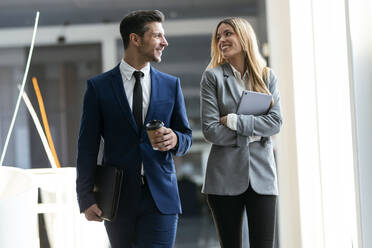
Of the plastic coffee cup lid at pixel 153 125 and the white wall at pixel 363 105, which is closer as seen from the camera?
the white wall at pixel 363 105

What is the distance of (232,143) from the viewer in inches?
85.0

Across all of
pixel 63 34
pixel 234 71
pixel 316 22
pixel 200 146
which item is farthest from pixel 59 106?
pixel 234 71

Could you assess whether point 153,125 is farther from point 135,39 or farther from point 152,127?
point 135,39

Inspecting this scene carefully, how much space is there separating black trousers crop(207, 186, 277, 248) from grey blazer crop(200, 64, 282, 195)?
0.12ft

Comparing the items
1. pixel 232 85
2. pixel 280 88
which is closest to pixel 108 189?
pixel 232 85

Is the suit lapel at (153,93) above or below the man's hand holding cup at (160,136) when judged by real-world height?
above

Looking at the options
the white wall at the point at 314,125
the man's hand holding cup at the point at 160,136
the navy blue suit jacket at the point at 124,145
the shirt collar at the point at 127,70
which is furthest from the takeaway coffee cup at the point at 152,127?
the white wall at the point at 314,125

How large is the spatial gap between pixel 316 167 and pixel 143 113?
73.1 inches

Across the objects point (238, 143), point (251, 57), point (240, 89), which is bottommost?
point (238, 143)

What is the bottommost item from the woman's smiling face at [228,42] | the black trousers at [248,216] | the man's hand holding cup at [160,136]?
the black trousers at [248,216]

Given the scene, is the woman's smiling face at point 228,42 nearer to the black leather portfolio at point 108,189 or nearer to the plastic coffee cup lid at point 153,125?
the plastic coffee cup lid at point 153,125

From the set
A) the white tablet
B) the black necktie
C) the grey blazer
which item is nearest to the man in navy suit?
the black necktie

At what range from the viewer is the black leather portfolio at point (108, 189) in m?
1.99

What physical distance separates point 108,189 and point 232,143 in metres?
0.50
